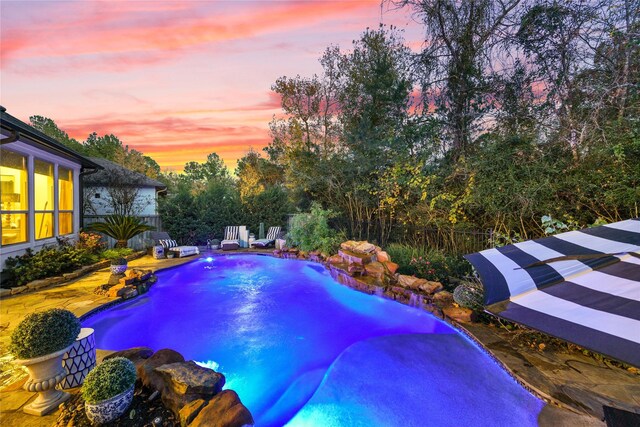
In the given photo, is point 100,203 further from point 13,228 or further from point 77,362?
point 77,362

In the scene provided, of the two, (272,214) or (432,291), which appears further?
(272,214)

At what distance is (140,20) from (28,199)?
476 cm

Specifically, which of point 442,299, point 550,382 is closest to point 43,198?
point 442,299

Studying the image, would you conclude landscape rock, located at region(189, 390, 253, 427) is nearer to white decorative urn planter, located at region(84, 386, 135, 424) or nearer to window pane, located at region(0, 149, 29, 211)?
white decorative urn planter, located at region(84, 386, 135, 424)

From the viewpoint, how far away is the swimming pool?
353cm

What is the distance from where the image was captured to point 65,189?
27.3 feet

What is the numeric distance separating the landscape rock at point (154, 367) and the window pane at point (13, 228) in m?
5.39

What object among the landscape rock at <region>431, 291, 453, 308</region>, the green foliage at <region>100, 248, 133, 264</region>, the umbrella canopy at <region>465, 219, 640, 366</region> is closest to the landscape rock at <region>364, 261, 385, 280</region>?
the landscape rock at <region>431, 291, 453, 308</region>

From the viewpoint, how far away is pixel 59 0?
538 centimetres

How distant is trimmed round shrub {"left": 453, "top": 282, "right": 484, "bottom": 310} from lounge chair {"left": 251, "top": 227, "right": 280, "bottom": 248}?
26.3 feet

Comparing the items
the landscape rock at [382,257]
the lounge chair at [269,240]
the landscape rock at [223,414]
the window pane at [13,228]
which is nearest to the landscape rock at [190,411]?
the landscape rock at [223,414]

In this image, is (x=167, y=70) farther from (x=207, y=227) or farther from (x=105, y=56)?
(x=207, y=227)

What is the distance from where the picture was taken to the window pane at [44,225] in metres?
6.91

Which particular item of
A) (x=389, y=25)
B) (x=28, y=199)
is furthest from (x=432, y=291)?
(x=389, y=25)
